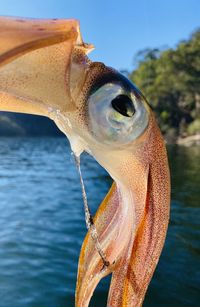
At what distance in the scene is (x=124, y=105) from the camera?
1610 millimetres

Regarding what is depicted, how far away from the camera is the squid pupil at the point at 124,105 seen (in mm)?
1602

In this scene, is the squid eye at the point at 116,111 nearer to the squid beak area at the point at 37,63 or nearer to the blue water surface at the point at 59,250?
the squid beak area at the point at 37,63

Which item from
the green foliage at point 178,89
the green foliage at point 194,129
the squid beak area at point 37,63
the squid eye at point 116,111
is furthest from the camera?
the green foliage at point 178,89

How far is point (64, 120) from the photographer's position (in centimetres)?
166

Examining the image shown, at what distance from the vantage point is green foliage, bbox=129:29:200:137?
6331cm

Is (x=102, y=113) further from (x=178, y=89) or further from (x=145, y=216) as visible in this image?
(x=178, y=89)

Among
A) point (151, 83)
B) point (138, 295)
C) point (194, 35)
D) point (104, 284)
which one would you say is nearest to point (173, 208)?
point (104, 284)

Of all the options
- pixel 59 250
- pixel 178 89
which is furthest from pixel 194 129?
pixel 59 250

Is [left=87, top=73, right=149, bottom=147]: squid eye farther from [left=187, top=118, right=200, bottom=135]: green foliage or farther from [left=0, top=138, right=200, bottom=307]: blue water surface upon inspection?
[left=187, top=118, right=200, bottom=135]: green foliage

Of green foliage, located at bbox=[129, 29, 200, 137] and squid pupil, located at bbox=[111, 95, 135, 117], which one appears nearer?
squid pupil, located at bbox=[111, 95, 135, 117]

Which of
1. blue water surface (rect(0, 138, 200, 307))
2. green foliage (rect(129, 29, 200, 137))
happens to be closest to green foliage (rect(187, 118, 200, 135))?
green foliage (rect(129, 29, 200, 137))

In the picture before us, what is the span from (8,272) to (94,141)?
22.0 feet

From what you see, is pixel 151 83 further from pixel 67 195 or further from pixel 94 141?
pixel 94 141

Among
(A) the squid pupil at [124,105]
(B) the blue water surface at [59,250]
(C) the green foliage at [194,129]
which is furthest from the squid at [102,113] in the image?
(C) the green foliage at [194,129]
